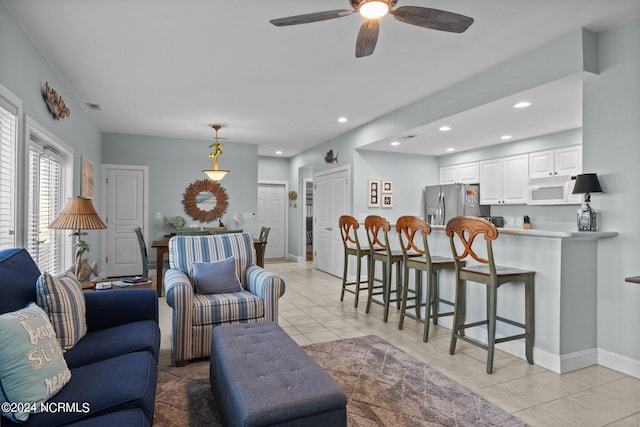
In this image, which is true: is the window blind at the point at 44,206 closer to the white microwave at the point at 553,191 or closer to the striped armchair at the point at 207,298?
the striped armchair at the point at 207,298

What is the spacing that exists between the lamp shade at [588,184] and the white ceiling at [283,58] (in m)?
0.82

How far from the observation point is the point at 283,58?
3.33m

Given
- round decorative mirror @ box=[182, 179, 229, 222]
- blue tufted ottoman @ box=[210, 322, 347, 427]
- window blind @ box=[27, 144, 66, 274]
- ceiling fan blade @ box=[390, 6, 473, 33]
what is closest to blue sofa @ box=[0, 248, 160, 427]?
blue tufted ottoman @ box=[210, 322, 347, 427]

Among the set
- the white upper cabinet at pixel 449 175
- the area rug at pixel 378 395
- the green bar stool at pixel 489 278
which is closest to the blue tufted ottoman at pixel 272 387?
the area rug at pixel 378 395

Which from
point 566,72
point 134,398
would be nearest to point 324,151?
point 566,72

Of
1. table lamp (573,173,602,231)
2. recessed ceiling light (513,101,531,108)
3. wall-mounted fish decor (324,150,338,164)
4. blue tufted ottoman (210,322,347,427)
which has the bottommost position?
blue tufted ottoman (210,322,347,427)

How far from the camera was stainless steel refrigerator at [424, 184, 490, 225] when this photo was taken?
6.17 metres

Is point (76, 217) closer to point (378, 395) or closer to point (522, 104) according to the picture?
point (378, 395)

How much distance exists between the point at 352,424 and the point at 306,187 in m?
7.40

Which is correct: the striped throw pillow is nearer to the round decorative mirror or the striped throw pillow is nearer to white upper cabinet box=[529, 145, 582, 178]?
the round decorative mirror

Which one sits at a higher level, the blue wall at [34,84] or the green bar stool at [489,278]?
the blue wall at [34,84]

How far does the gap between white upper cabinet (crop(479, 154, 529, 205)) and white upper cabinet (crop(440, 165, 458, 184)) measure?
1.61 feet

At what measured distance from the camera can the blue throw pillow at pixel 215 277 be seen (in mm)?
3082

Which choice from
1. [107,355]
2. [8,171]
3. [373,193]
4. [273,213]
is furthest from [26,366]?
[273,213]
